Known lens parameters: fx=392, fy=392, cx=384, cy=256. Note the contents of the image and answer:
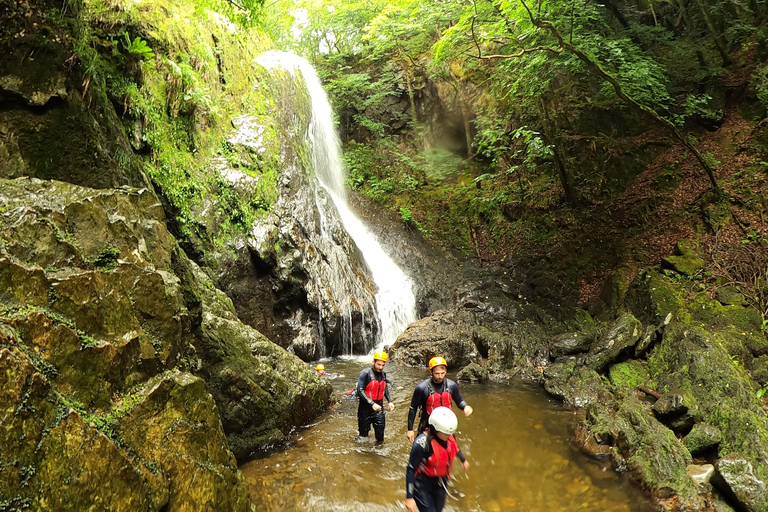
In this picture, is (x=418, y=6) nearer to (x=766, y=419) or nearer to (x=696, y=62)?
(x=696, y=62)

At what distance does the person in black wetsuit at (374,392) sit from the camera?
5.56 meters

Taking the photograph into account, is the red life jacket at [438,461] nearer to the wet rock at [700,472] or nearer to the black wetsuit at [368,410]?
the black wetsuit at [368,410]

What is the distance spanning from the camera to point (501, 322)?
37.5 feet

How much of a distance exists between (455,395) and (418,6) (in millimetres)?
13035

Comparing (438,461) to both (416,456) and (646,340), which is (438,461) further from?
(646,340)

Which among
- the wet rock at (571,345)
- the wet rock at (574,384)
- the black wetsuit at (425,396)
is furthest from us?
the wet rock at (571,345)

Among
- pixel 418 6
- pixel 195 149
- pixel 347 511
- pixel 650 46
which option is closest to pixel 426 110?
pixel 418 6

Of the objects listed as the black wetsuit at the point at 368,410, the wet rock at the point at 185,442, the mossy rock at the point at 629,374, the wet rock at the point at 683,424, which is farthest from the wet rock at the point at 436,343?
the wet rock at the point at 185,442

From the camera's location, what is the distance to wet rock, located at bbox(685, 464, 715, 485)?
4.66 m

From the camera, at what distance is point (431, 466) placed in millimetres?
3426

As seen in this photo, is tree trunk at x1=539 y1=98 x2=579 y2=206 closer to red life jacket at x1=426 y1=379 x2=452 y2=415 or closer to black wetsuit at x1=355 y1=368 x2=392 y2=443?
black wetsuit at x1=355 y1=368 x2=392 y2=443

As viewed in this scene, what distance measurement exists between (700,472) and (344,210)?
14.0 meters

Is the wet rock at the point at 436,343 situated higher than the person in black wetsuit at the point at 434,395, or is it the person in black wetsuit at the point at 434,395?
the person in black wetsuit at the point at 434,395

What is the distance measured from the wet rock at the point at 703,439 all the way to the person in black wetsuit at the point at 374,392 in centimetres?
413
